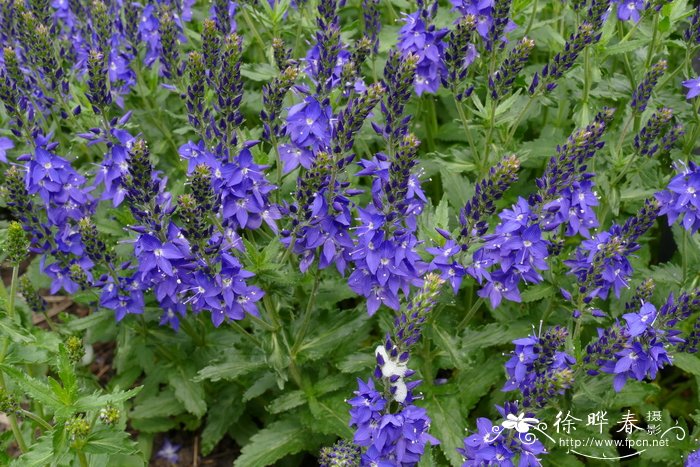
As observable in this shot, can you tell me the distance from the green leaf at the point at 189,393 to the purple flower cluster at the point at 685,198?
328 centimetres

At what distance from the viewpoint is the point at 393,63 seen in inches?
160

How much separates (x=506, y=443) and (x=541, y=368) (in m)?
0.43

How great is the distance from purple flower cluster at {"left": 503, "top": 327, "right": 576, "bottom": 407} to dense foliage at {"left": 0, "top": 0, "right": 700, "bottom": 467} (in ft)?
0.04

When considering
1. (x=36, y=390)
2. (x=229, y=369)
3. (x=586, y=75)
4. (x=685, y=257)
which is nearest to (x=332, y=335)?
(x=229, y=369)

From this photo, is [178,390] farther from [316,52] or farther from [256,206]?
[316,52]

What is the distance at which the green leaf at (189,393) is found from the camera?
5105mm

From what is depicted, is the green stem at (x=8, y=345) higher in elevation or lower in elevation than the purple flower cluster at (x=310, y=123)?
lower

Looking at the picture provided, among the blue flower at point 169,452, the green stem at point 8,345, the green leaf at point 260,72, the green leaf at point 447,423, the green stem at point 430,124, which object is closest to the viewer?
the green stem at point 8,345

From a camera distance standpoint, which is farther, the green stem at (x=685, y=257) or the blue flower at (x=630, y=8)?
the blue flower at (x=630, y=8)

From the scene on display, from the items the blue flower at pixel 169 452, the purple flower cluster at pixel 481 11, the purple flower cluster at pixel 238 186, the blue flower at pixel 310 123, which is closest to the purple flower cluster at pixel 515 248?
the blue flower at pixel 310 123

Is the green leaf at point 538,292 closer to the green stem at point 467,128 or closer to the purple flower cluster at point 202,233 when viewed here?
the green stem at point 467,128

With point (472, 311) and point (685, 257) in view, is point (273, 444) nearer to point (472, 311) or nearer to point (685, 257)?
point (472, 311)

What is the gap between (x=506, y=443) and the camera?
3654 mm

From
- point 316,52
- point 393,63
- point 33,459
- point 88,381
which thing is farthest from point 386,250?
point 88,381
